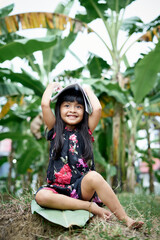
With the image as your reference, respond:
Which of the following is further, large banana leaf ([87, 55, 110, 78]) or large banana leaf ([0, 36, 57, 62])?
large banana leaf ([87, 55, 110, 78])

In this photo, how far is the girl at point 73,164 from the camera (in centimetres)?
196

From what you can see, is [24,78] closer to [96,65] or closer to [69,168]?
[96,65]

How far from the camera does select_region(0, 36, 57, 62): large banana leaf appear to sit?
3.36 metres

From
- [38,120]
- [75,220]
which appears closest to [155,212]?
[75,220]

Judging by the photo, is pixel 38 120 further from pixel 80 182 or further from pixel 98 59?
pixel 80 182

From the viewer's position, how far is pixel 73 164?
2.17m

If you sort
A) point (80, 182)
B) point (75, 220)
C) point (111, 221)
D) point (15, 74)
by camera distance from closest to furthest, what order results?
point (75, 220)
point (111, 221)
point (80, 182)
point (15, 74)

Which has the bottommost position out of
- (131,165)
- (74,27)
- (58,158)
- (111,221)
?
(131,165)

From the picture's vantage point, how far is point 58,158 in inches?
87.2

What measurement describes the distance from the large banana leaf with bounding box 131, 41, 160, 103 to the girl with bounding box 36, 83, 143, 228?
6.40 ft

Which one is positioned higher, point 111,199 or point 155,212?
point 111,199

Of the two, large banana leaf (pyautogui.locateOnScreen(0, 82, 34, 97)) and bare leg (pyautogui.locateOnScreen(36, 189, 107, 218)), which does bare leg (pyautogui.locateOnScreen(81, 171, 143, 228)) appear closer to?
bare leg (pyautogui.locateOnScreen(36, 189, 107, 218))

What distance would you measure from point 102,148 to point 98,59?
200 cm

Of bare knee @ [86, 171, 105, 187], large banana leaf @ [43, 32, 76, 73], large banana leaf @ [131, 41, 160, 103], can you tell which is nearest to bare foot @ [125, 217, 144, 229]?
bare knee @ [86, 171, 105, 187]
